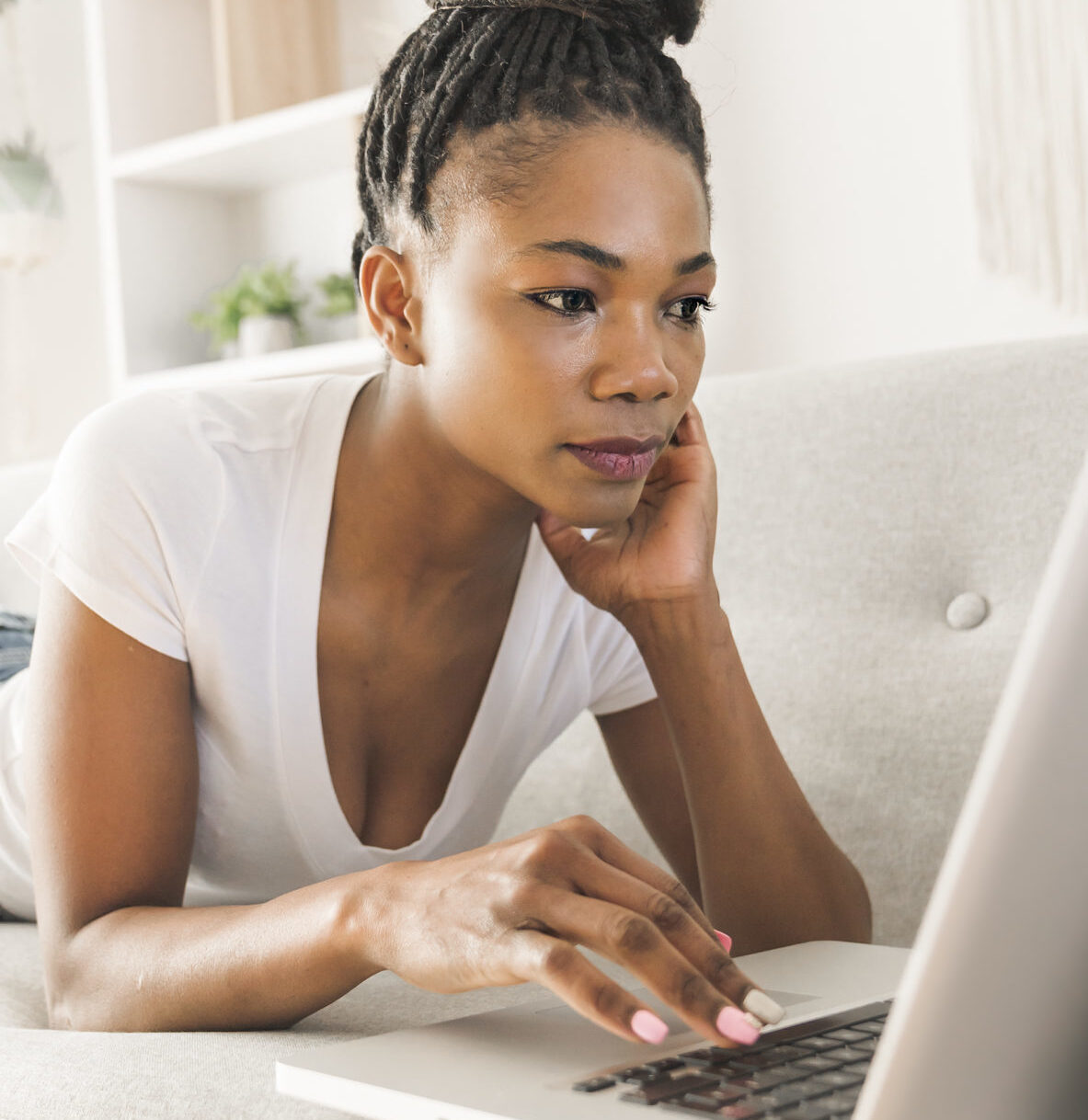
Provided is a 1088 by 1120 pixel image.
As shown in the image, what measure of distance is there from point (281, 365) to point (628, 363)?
1658mm

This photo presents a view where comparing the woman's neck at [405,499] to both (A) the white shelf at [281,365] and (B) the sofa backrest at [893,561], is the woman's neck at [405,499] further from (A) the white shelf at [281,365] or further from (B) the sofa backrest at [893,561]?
(A) the white shelf at [281,365]

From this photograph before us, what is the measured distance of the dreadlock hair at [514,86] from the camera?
962mm

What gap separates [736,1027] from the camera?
0.55 metres

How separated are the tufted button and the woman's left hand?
246 mm

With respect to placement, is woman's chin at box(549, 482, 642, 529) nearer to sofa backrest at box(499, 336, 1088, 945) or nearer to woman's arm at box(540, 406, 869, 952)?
woman's arm at box(540, 406, 869, 952)

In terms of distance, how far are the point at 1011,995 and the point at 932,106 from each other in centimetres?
183

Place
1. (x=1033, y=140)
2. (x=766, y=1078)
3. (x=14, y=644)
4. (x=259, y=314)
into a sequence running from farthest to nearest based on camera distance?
(x=259, y=314) < (x=1033, y=140) < (x=14, y=644) < (x=766, y=1078)

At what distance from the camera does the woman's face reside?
930 millimetres

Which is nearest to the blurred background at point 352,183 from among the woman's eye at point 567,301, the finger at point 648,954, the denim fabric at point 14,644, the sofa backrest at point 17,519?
the sofa backrest at point 17,519

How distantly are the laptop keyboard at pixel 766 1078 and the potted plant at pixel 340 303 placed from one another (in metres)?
A: 2.06

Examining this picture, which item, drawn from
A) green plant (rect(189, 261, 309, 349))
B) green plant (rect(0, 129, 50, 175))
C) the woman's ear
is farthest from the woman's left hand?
green plant (rect(0, 129, 50, 175))

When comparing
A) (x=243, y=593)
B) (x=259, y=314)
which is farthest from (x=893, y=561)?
(x=259, y=314)

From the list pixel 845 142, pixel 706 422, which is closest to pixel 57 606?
pixel 706 422

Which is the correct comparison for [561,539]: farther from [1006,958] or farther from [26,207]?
[26,207]
